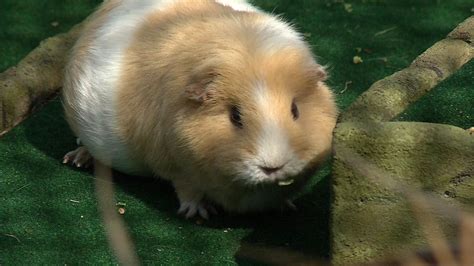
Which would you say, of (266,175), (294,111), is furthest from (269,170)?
(294,111)

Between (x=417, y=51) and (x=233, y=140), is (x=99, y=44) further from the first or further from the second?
(x=417, y=51)

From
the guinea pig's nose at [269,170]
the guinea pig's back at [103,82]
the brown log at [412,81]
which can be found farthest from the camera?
→ the guinea pig's back at [103,82]

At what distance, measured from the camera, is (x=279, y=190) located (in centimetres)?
338

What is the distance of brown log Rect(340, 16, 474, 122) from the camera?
2.84 meters

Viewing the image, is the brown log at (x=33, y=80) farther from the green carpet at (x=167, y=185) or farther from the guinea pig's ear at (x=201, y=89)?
the guinea pig's ear at (x=201, y=89)

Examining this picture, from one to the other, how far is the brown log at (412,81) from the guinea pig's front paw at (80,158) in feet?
4.92

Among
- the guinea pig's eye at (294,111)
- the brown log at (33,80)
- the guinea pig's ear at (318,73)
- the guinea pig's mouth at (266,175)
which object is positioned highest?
the guinea pig's ear at (318,73)

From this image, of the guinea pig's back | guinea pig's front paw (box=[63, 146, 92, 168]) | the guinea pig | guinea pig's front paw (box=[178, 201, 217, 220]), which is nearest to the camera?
the guinea pig

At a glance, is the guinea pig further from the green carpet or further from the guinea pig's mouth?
the green carpet

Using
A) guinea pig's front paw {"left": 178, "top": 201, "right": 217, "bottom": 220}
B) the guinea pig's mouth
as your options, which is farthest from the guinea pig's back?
the guinea pig's mouth

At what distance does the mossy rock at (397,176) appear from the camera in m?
2.56

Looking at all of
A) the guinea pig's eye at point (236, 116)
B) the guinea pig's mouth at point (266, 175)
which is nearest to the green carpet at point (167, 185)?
the guinea pig's mouth at point (266, 175)

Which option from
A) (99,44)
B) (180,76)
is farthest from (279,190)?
(99,44)

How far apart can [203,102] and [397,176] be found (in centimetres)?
93
